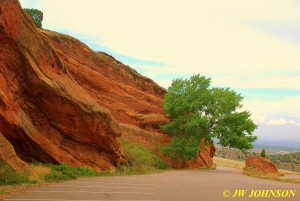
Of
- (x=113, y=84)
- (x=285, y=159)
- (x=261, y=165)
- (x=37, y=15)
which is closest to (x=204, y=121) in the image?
(x=261, y=165)

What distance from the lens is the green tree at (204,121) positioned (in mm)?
35531

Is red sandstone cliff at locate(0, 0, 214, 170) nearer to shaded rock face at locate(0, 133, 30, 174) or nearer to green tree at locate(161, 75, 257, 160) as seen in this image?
shaded rock face at locate(0, 133, 30, 174)

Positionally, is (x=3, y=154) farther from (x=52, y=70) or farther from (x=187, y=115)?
(x=187, y=115)

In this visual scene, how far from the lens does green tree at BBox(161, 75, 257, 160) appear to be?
35.5 meters

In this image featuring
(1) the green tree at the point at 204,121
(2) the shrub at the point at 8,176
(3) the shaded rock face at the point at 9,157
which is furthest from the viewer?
(1) the green tree at the point at 204,121

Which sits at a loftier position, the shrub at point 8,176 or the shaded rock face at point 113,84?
the shaded rock face at point 113,84

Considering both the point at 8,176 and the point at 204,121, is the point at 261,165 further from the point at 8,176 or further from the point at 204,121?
the point at 8,176

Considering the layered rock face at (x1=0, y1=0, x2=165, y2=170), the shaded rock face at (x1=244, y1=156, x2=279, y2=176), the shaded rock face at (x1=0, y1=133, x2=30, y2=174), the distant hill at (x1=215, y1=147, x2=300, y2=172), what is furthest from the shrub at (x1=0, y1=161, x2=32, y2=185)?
the distant hill at (x1=215, y1=147, x2=300, y2=172)

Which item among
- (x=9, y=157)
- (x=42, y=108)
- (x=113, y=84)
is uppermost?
(x=113, y=84)

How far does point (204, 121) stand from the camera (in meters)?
35.5

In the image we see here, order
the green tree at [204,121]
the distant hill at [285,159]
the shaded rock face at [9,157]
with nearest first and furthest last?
the shaded rock face at [9,157]
the green tree at [204,121]
the distant hill at [285,159]

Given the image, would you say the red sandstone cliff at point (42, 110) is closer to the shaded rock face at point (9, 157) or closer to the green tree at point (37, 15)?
the shaded rock face at point (9, 157)

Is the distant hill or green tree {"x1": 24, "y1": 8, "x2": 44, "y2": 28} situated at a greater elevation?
green tree {"x1": 24, "y1": 8, "x2": 44, "y2": 28}

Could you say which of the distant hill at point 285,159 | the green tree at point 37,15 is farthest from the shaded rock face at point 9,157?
the distant hill at point 285,159
